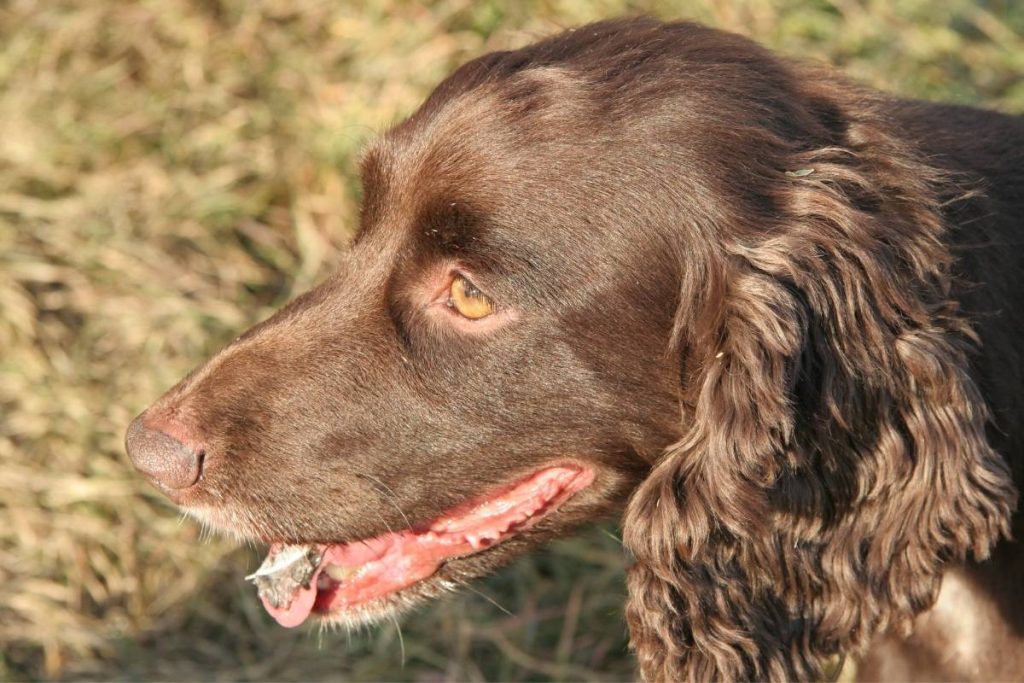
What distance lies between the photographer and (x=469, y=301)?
8.38 ft

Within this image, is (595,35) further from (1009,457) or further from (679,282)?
(1009,457)

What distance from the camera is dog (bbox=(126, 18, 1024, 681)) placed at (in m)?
2.43

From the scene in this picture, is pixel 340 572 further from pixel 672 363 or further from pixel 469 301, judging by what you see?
pixel 672 363

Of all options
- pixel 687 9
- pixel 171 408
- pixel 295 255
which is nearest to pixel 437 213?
pixel 171 408

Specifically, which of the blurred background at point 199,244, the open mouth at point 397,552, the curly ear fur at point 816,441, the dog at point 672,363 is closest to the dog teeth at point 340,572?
the open mouth at point 397,552

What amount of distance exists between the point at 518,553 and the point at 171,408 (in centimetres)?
77

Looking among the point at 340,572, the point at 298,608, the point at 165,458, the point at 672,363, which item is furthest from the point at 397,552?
the point at 672,363

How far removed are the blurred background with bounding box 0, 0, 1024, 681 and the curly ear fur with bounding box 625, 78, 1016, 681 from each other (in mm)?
1193

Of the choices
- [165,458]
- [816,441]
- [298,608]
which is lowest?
[298,608]

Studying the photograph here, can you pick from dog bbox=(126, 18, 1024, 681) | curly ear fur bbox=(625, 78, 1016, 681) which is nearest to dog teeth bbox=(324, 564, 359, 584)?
dog bbox=(126, 18, 1024, 681)

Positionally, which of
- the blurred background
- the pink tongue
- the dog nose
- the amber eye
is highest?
the amber eye

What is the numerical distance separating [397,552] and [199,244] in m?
2.35

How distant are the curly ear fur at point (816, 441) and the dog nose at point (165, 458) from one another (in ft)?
2.83

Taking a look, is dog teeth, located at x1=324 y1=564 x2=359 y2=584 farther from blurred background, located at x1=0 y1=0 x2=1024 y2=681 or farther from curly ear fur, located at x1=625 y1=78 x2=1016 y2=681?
blurred background, located at x1=0 y1=0 x2=1024 y2=681
